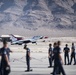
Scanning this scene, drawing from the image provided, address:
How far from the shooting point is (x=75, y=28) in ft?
654

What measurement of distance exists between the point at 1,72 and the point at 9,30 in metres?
181

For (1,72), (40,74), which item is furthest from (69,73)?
(1,72)

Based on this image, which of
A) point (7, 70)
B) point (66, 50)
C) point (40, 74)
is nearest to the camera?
point (7, 70)

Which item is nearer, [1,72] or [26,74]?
[1,72]

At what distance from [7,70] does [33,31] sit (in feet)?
603

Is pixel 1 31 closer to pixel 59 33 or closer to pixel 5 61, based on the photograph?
pixel 59 33

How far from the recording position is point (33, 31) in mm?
197875

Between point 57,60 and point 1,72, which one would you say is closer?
point 1,72

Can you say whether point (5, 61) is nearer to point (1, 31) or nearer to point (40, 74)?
point (40, 74)

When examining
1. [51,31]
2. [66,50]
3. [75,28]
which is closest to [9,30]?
[51,31]

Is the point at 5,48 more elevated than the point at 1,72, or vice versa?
the point at 5,48

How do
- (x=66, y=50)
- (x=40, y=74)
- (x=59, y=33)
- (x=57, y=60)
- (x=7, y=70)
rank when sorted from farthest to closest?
(x=59, y=33)
(x=66, y=50)
(x=40, y=74)
(x=57, y=60)
(x=7, y=70)

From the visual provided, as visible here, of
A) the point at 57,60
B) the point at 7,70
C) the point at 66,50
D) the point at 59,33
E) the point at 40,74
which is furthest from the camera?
the point at 59,33

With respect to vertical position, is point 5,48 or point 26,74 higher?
point 5,48
